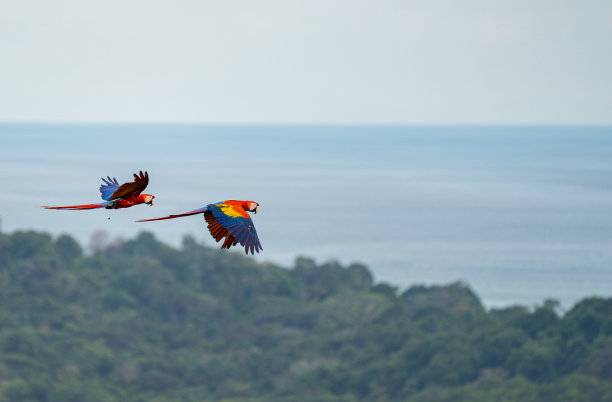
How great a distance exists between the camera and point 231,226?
609 cm

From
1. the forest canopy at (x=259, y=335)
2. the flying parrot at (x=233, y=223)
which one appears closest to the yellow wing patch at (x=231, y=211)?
the flying parrot at (x=233, y=223)

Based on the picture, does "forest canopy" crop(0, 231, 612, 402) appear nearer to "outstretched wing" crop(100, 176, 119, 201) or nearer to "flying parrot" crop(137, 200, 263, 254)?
"flying parrot" crop(137, 200, 263, 254)

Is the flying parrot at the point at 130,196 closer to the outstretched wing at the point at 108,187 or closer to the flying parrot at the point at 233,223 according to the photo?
the outstretched wing at the point at 108,187

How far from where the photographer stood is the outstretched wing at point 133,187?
539 cm

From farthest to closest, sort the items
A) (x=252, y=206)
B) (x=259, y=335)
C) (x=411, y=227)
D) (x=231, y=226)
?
(x=411, y=227) → (x=259, y=335) → (x=252, y=206) → (x=231, y=226)

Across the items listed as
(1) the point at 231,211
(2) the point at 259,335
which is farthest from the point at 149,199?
(2) the point at 259,335

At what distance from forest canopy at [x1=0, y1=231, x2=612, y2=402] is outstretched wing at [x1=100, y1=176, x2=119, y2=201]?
52.9 m

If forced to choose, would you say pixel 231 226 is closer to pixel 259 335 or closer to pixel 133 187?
pixel 133 187

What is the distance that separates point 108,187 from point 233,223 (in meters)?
0.83

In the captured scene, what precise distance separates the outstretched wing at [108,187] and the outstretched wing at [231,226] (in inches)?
23.6

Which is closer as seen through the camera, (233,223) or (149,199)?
(149,199)

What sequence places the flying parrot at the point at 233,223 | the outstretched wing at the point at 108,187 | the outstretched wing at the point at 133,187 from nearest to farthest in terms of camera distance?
the outstretched wing at the point at 133,187 < the outstretched wing at the point at 108,187 < the flying parrot at the point at 233,223

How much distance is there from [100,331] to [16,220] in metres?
82.7

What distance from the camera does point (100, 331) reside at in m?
71.4
